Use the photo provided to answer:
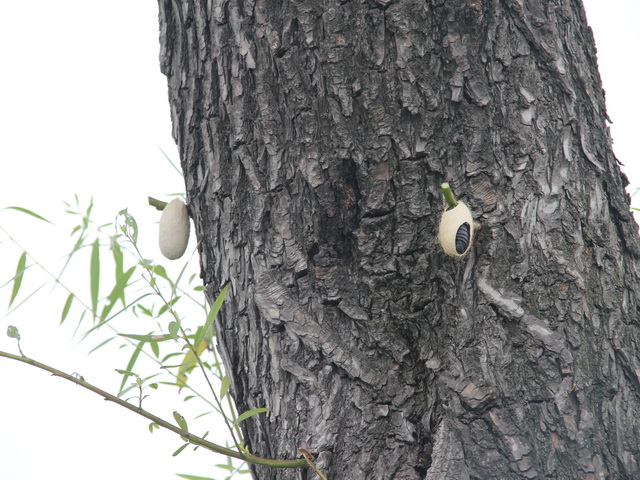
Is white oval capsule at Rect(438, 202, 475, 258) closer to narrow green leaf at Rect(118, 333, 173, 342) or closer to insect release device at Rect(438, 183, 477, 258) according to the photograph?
insect release device at Rect(438, 183, 477, 258)

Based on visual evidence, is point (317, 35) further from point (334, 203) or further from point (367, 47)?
point (334, 203)

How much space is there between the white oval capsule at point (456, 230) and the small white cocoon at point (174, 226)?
0.37 metres

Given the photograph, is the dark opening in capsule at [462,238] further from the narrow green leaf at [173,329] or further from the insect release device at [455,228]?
the narrow green leaf at [173,329]

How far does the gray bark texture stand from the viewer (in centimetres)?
75

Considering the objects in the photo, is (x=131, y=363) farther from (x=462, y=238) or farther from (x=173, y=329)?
(x=462, y=238)

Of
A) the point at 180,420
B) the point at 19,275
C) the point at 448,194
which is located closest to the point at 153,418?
the point at 180,420

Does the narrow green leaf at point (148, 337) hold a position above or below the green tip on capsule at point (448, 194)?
below

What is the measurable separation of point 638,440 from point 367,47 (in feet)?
1.92

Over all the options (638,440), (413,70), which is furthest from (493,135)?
(638,440)

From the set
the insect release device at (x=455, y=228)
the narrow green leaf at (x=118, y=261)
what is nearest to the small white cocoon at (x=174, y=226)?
the narrow green leaf at (x=118, y=261)

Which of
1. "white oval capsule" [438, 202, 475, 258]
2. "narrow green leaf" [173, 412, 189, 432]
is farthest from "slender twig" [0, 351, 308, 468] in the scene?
"white oval capsule" [438, 202, 475, 258]

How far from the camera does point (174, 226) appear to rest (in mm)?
884

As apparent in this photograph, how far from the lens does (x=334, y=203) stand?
2.55ft

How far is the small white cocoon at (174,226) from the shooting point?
0.88 metres
